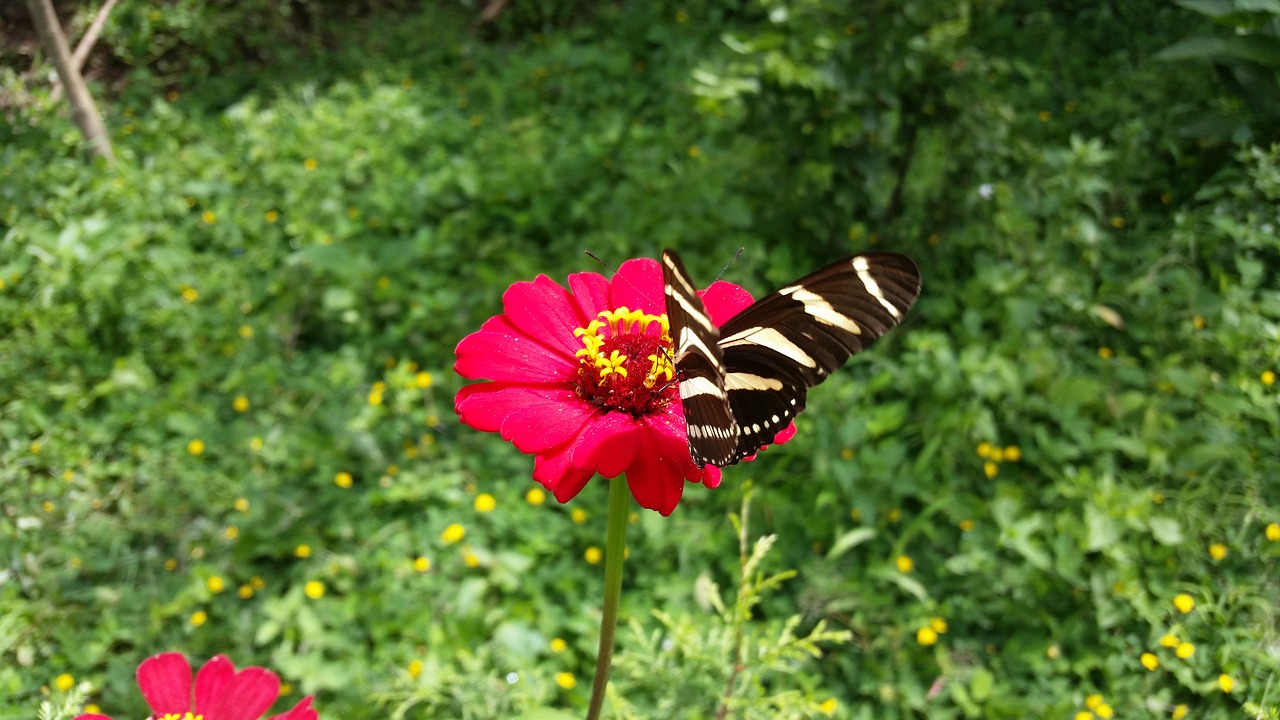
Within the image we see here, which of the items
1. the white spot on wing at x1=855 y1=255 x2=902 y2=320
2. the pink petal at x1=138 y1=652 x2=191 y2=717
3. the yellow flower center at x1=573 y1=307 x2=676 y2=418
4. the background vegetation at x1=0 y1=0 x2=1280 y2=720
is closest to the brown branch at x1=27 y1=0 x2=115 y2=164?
the background vegetation at x1=0 y1=0 x2=1280 y2=720

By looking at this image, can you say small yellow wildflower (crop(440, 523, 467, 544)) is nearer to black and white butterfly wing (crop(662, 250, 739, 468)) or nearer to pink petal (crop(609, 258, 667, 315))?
pink petal (crop(609, 258, 667, 315))

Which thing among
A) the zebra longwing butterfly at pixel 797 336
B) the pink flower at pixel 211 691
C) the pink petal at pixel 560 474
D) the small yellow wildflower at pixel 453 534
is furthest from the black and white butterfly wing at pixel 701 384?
the small yellow wildflower at pixel 453 534

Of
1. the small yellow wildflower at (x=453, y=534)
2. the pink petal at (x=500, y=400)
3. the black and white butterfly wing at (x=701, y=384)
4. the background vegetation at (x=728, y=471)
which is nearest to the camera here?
the black and white butterfly wing at (x=701, y=384)

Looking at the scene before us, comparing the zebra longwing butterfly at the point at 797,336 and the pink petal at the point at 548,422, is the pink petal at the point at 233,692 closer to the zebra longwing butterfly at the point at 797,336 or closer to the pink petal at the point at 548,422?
the pink petal at the point at 548,422

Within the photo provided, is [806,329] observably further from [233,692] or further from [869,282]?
[233,692]

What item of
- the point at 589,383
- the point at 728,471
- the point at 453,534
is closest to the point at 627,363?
the point at 589,383

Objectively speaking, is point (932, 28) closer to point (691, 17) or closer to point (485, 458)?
point (485, 458)

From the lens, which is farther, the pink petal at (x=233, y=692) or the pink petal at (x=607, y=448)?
the pink petal at (x=233, y=692)
